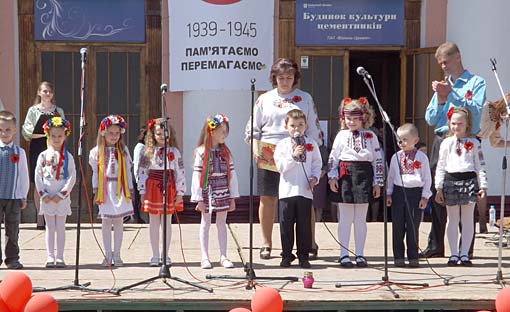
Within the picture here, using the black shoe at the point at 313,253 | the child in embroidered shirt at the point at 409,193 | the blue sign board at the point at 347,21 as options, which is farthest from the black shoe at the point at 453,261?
the blue sign board at the point at 347,21

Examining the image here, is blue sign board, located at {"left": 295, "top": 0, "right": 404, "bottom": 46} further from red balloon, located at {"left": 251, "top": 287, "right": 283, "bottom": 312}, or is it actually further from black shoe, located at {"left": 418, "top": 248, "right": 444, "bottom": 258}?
red balloon, located at {"left": 251, "top": 287, "right": 283, "bottom": 312}

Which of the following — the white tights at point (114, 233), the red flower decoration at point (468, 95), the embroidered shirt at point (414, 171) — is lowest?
the white tights at point (114, 233)

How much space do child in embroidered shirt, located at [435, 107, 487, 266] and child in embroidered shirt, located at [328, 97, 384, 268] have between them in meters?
0.58

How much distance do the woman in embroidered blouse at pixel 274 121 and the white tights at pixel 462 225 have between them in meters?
1.34

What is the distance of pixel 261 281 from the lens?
19.0 ft

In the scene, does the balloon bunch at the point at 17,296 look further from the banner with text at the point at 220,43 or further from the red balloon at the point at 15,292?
the banner with text at the point at 220,43

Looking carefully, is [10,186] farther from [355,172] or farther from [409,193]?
[409,193]

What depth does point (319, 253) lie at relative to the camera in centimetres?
731

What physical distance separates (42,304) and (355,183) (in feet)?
9.43

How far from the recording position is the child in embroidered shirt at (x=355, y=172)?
654cm

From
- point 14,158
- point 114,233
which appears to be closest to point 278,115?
point 114,233

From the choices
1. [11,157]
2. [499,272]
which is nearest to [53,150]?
[11,157]

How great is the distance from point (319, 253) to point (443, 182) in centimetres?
141

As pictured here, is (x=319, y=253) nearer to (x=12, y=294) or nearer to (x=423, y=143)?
(x=12, y=294)
